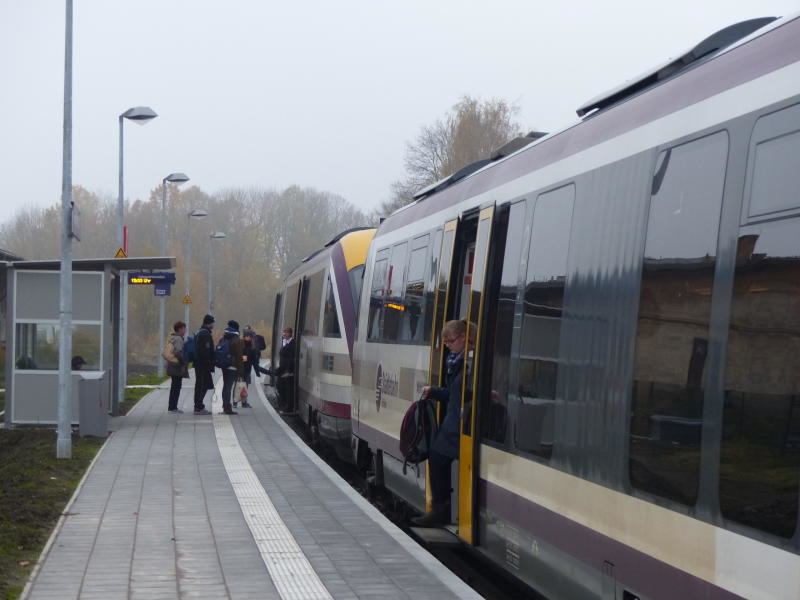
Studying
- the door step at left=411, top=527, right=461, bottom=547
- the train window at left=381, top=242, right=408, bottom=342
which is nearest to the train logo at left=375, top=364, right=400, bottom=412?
the train window at left=381, top=242, right=408, bottom=342

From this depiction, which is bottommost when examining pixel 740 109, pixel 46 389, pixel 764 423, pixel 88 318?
pixel 46 389

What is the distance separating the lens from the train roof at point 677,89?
182 inches

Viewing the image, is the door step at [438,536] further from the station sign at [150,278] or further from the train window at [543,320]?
the station sign at [150,278]

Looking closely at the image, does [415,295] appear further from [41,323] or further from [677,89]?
[41,323]

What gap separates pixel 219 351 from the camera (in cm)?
2302

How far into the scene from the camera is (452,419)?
8.66 m

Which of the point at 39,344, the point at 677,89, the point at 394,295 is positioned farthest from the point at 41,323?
the point at 677,89

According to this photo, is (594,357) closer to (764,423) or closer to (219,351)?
(764,423)

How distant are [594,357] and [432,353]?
403 cm

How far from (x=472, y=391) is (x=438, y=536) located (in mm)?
1770

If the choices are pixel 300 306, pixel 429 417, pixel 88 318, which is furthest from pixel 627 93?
pixel 300 306

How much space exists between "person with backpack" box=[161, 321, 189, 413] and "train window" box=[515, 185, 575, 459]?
53.2 feet

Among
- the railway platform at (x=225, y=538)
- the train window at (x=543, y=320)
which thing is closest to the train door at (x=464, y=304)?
the railway platform at (x=225, y=538)

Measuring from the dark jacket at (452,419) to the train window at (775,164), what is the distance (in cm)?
425
